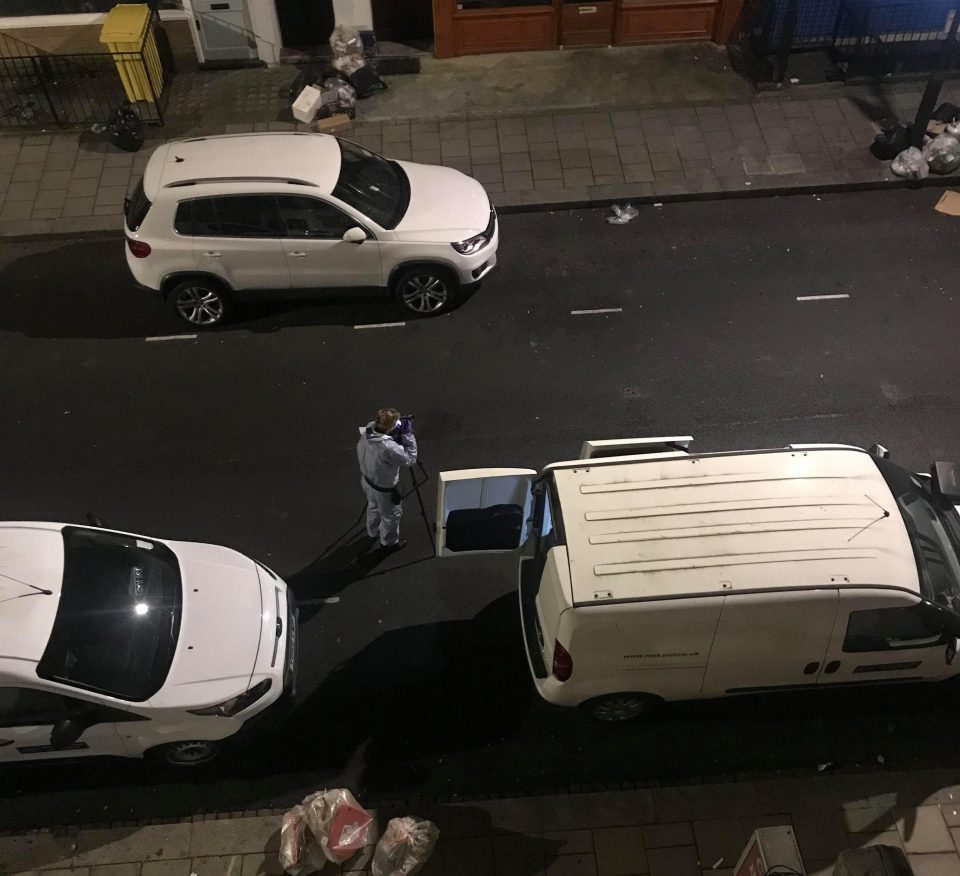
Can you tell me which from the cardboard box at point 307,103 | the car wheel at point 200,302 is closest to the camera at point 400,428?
the car wheel at point 200,302

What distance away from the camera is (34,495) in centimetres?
877

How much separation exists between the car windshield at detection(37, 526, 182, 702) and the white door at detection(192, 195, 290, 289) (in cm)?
375

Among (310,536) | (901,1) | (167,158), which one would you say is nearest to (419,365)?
(310,536)

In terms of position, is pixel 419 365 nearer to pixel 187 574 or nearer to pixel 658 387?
pixel 658 387

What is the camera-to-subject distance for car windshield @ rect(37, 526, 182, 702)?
20.4 ft

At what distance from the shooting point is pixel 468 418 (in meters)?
9.33

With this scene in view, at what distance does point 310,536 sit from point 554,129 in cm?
746

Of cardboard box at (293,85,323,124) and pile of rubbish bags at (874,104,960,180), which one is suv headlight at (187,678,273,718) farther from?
pile of rubbish bags at (874,104,960,180)

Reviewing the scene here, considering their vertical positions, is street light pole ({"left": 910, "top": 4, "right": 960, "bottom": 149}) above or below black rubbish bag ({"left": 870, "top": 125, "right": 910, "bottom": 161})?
above

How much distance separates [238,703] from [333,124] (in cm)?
910

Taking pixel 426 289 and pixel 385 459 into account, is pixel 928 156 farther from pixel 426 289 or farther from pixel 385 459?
pixel 385 459

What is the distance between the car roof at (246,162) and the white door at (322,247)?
10.1 inches

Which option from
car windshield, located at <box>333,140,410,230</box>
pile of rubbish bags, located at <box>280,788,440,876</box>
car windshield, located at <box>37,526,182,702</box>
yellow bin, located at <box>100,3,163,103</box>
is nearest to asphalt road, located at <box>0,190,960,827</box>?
pile of rubbish bags, located at <box>280,788,440,876</box>

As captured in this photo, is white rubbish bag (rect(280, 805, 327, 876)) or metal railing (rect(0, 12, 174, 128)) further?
metal railing (rect(0, 12, 174, 128))
